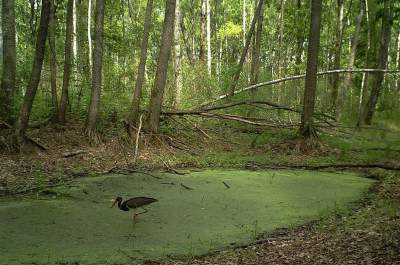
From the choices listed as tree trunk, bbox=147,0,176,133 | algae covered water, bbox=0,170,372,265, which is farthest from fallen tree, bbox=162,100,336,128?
algae covered water, bbox=0,170,372,265

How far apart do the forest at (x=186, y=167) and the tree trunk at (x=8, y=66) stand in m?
0.02

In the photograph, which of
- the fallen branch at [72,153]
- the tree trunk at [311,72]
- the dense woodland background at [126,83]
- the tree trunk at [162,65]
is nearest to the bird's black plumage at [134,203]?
the dense woodland background at [126,83]

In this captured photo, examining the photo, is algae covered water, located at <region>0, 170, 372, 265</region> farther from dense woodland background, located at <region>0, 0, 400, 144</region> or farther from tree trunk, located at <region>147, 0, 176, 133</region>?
tree trunk, located at <region>147, 0, 176, 133</region>

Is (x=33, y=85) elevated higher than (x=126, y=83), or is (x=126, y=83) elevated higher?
(x=126, y=83)

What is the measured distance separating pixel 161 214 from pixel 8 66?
19.1ft

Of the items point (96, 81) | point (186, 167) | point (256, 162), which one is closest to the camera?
point (186, 167)

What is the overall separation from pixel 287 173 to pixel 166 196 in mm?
2842

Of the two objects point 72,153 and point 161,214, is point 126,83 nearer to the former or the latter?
point 72,153

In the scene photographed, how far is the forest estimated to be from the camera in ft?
15.5

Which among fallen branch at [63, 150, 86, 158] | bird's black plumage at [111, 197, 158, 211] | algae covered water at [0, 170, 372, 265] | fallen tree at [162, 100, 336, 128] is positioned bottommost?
algae covered water at [0, 170, 372, 265]

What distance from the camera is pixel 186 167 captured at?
30.5 feet

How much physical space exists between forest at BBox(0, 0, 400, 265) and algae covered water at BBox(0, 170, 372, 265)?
Result: 2cm

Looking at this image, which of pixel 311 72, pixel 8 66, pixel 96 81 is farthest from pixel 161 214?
pixel 311 72

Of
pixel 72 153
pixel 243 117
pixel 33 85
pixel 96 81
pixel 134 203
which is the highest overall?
pixel 96 81
